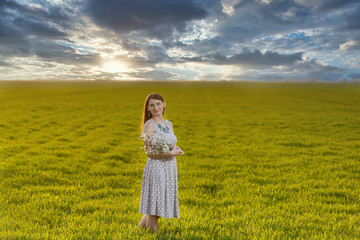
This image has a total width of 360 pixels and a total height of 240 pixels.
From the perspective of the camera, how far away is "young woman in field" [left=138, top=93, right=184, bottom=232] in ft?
13.5

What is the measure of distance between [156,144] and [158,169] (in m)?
0.48

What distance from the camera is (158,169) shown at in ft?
13.8

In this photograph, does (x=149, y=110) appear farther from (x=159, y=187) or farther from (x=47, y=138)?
(x=47, y=138)

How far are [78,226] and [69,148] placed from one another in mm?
8143

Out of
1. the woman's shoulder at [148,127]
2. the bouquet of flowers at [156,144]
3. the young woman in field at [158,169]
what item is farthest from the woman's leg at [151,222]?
the woman's shoulder at [148,127]

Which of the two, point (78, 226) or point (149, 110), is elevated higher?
point (149, 110)

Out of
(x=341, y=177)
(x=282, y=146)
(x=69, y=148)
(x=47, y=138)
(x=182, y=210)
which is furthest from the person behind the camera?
(x=47, y=138)

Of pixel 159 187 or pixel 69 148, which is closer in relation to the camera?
pixel 159 187

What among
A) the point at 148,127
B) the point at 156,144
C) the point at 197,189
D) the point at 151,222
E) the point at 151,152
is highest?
the point at 148,127

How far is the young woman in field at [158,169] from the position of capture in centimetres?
411

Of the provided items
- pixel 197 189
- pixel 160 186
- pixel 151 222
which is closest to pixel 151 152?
pixel 160 186

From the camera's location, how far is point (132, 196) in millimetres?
6430

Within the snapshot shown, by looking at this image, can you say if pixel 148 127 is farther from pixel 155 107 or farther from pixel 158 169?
pixel 158 169

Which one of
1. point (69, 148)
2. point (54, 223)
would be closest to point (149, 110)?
point (54, 223)
